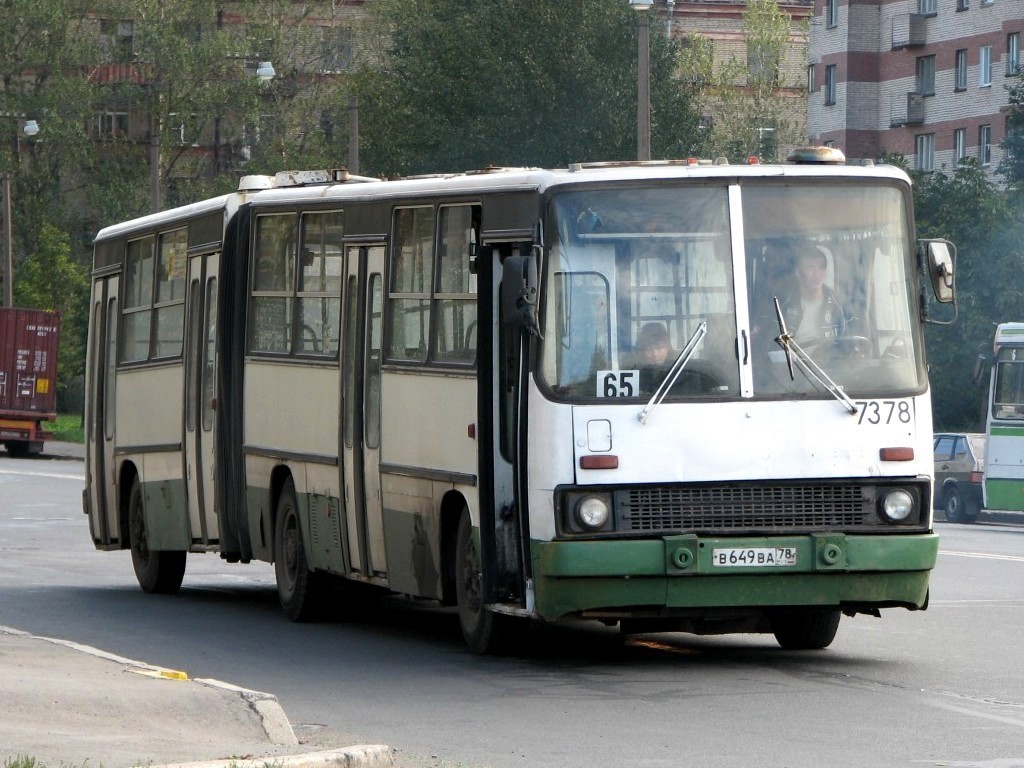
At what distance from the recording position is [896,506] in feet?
37.7

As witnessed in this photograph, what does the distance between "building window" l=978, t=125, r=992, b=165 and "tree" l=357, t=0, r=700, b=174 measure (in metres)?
13.1

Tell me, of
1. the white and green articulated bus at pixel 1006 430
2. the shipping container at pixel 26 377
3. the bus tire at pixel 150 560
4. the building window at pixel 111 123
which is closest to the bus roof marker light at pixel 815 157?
the bus tire at pixel 150 560

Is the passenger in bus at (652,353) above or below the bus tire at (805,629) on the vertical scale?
above

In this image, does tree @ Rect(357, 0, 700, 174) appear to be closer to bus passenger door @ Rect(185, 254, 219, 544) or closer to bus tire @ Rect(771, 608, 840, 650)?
bus passenger door @ Rect(185, 254, 219, 544)

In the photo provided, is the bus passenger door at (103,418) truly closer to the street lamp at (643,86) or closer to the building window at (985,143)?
the street lamp at (643,86)

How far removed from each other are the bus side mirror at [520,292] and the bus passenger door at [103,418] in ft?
26.2

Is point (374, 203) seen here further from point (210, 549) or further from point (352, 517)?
point (210, 549)

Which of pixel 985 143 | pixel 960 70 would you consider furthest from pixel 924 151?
pixel 985 143

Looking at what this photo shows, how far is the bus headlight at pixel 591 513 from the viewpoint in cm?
1119

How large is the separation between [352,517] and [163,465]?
391 cm

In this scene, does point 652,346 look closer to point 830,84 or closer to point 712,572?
point 712,572

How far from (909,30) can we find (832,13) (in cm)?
421

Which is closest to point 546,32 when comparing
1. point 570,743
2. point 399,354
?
point 399,354

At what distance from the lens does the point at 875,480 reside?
1148 centimetres
